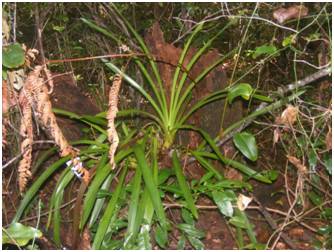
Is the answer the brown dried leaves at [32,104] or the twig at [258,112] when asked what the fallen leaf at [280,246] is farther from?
the brown dried leaves at [32,104]

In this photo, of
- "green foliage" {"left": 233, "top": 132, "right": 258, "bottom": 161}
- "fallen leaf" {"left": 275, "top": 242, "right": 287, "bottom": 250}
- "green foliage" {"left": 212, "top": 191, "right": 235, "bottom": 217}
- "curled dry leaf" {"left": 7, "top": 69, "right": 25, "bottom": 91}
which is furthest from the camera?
"fallen leaf" {"left": 275, "top": 242, "right": 287, "bottom": 250}

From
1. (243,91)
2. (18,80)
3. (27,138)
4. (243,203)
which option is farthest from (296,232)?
(18,80)

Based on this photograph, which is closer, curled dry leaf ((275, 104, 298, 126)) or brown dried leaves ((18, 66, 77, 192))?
brown dried leaves ((18, 66, 77, 192))

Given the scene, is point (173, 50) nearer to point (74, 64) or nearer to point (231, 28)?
point (231, 28)

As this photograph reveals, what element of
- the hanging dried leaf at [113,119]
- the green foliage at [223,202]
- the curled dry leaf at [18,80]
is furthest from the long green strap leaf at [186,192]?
the curled dry leaf at [18,80]

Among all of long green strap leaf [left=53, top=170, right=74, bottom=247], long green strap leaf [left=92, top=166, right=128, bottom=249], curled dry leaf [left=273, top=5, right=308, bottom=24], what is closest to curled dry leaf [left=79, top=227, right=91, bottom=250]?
long green strap leaf [left=53, top=170, right=74, bottom=247]

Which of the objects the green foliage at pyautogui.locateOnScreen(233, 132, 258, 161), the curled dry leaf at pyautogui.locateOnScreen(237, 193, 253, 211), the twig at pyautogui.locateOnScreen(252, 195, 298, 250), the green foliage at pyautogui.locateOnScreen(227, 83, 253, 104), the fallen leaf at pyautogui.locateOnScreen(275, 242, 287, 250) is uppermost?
the green foliage at pyautogui.locateOnScreen(227, 83, 253, 104)

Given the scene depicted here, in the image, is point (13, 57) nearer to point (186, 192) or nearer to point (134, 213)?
point (134, 213)

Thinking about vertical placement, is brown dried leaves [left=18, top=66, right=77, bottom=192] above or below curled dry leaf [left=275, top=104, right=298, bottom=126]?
above

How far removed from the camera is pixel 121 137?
2305 mm

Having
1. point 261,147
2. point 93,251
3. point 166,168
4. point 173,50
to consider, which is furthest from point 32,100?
point 261,147

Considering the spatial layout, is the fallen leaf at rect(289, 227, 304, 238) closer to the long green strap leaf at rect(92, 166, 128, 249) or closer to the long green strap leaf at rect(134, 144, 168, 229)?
the long green strap leaf at rect(134, 144, 168, 229)

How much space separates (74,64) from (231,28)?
1.10 meters

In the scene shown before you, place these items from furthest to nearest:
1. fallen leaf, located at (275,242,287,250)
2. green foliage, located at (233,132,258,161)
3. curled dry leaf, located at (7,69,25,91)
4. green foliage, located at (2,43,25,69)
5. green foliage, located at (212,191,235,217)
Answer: fallen leaf, located at (275,242,287,250) < green foliage, located at (233,132,258,161) < green foliage, located at (212,191,235,217) < curled dry leaf, located at (7,69,25,91) < green foliage, located at (2,43,25,69)
